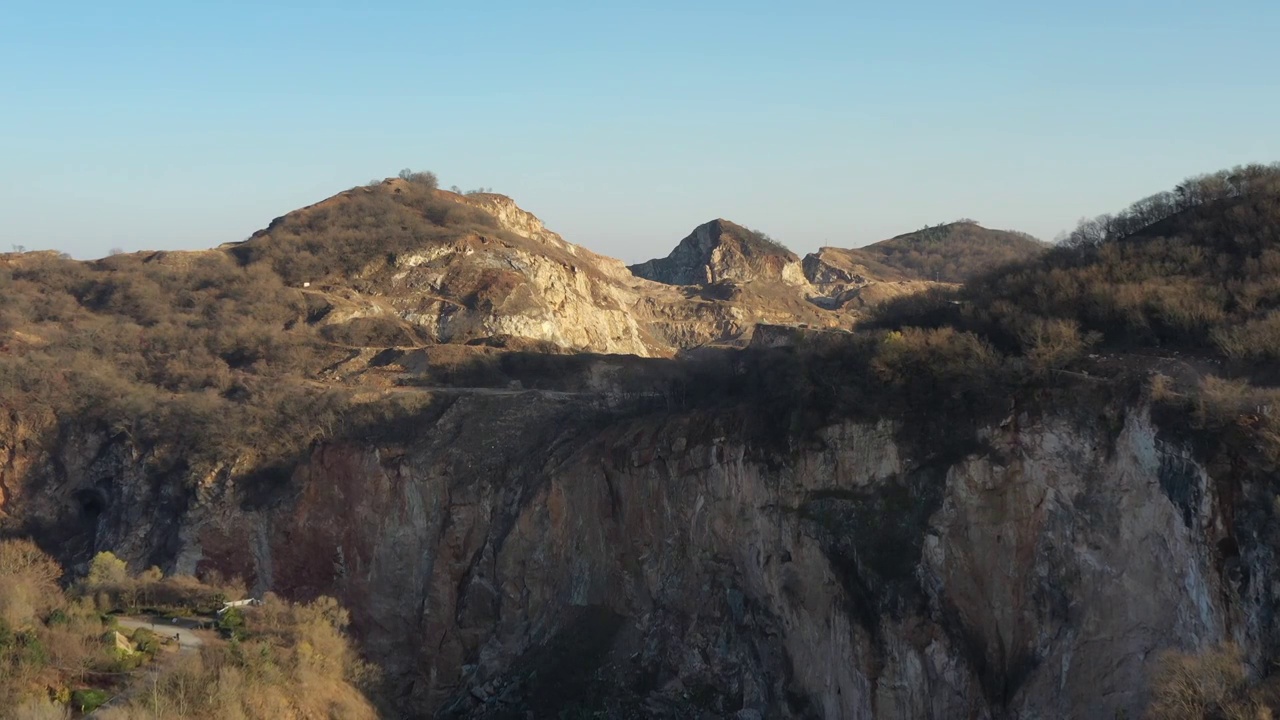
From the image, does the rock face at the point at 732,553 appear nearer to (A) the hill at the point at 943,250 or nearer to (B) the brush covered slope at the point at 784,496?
(B) the brush covered slope at the point at 784,496

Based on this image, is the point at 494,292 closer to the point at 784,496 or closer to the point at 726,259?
the point at 784,496

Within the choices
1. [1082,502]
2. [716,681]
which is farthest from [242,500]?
[1082,502]

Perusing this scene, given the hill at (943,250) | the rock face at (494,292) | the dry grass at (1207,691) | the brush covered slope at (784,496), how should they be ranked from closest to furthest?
the dry grass at (1207,691), the brush covered slope at (784,496), the rock face at (494,292), the hill at (943,250)

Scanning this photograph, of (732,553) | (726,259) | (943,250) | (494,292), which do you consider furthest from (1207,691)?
(943,250)

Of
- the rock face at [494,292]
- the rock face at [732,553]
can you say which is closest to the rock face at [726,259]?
the rock face at [494,292]

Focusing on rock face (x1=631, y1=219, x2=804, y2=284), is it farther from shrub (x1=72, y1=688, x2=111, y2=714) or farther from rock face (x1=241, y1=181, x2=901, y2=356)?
shrub (x1=72, y1=688, x2=111, y2=714)
